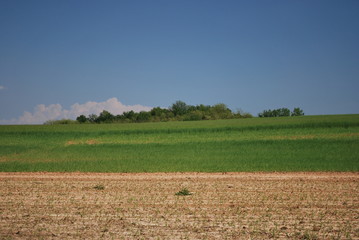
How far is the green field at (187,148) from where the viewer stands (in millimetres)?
21750

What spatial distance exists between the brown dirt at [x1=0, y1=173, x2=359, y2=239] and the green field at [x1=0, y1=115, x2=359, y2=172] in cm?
446

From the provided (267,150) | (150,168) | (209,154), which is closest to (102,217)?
(150,168)

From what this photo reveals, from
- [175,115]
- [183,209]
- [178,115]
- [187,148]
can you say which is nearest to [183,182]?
[183,209]

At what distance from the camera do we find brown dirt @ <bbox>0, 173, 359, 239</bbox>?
331 inches

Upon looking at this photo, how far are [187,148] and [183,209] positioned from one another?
58.0 feet

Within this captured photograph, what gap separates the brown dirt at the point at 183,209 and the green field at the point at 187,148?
4.46 meters

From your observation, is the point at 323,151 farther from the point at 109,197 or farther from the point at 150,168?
the point at 109,197

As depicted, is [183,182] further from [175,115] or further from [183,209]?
[175,115]

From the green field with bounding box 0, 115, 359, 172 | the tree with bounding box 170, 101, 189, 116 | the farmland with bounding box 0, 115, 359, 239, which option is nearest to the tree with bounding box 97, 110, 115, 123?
the tree with bounding box 170, 101, 189, 116

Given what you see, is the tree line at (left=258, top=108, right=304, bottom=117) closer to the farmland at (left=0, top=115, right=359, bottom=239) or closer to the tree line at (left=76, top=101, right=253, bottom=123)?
the tree line at (left=76, top=101, right=253, bottom=123)

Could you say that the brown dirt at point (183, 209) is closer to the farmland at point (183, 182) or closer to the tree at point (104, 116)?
the farmland at point (183, 182)

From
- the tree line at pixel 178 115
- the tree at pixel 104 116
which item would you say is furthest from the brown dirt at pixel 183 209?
the tree at pixel 104 116

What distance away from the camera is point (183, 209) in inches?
416

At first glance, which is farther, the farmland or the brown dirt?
the farmland
